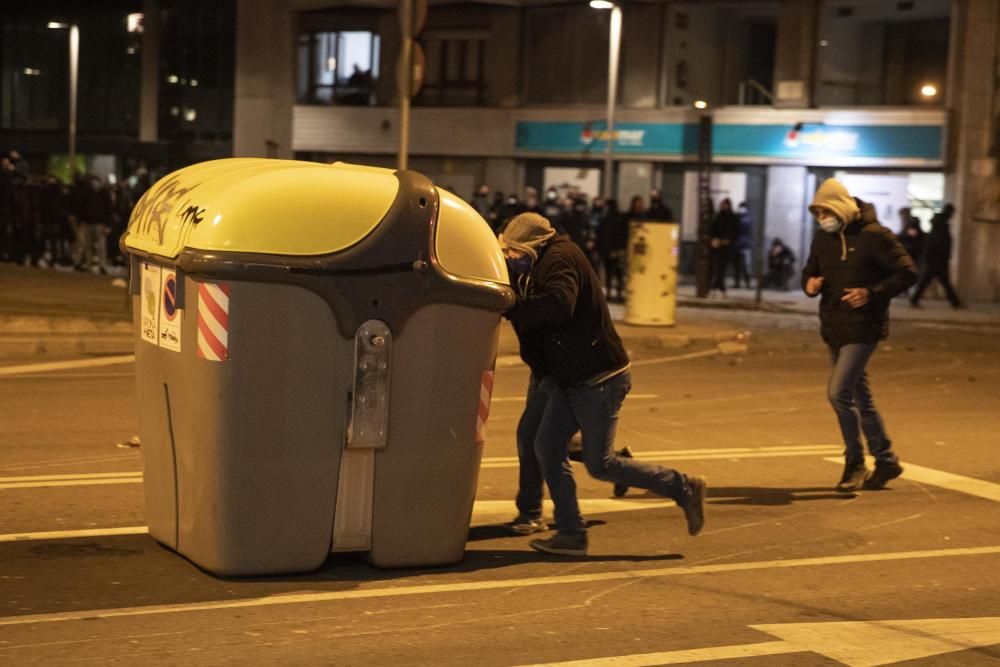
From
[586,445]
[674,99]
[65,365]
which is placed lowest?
[65,365]

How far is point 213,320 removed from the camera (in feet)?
20.7

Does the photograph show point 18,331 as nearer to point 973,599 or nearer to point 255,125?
point 973,599

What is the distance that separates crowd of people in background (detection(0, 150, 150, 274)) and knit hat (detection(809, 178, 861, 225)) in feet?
59.2

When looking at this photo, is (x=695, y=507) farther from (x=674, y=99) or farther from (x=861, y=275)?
(x=674, y=99)

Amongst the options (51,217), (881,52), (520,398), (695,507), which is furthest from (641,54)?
(695,507)

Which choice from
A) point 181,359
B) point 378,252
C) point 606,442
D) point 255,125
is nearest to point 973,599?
point 606,442

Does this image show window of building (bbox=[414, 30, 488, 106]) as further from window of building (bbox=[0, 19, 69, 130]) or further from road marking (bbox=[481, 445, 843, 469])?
road marking (bbox=[481, 445, 843, 469])

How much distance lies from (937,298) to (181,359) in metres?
26.5

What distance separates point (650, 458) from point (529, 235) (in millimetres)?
3429

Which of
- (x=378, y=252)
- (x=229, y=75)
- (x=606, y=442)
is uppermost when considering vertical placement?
(x=229, y=75)

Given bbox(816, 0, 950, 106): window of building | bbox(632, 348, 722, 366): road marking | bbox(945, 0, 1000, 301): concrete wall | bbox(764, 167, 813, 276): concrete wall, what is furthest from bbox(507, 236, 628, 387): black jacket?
bbox(816, 0, 950, 106): window of building

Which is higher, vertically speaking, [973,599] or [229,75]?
[229,75]

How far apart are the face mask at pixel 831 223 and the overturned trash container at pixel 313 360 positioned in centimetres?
299

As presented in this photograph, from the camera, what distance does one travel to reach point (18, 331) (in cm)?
1564
